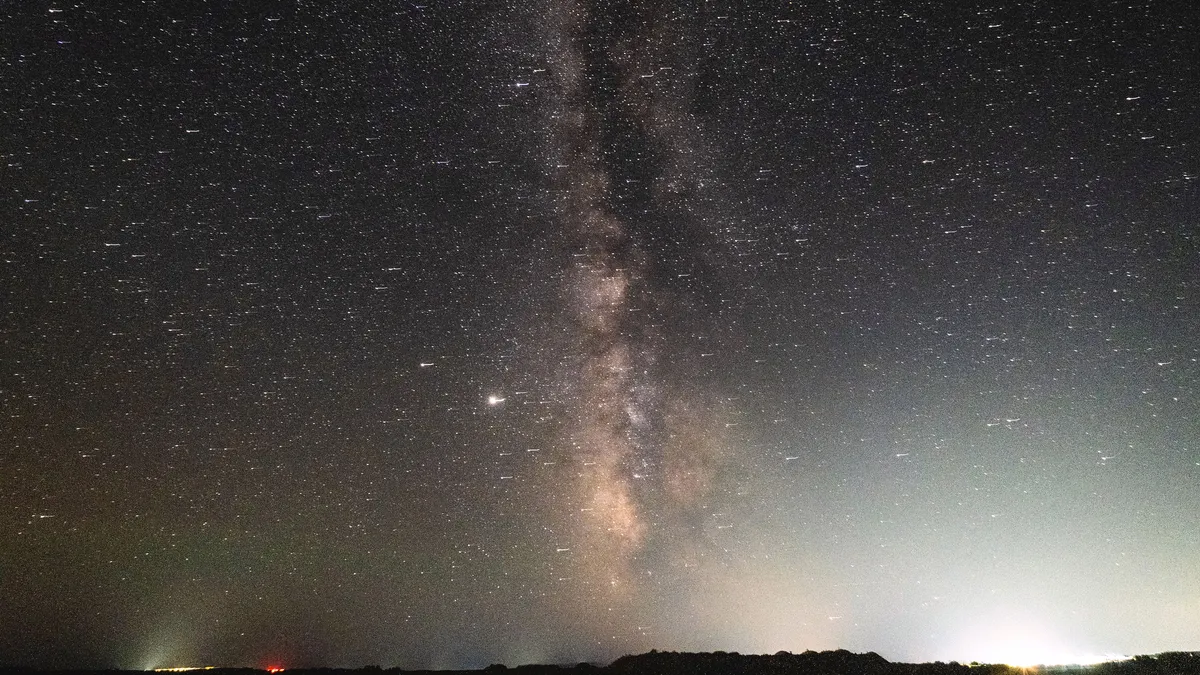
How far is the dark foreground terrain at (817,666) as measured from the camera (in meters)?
16.4

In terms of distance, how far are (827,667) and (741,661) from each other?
2434mm

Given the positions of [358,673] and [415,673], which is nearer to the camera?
[358,673]

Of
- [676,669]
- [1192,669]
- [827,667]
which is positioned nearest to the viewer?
[1192,669]

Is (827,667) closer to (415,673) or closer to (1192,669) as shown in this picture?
(1192,669)

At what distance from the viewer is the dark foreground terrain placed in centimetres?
1642

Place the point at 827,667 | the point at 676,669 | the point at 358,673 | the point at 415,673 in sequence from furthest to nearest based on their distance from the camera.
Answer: the point at 415,673
the point at 358,673
the point at 676,669
the point at 827,667

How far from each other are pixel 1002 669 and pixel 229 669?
26528 millimetres

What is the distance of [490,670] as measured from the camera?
20797 millimetres

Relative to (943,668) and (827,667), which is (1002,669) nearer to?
(943,668)

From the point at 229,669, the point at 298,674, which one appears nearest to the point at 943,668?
the point at 298,674

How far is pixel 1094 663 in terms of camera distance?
1811 cm

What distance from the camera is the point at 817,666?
17250 mm

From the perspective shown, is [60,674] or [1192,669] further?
[60,674]

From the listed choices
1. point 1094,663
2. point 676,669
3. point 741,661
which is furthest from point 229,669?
point 1094,663
